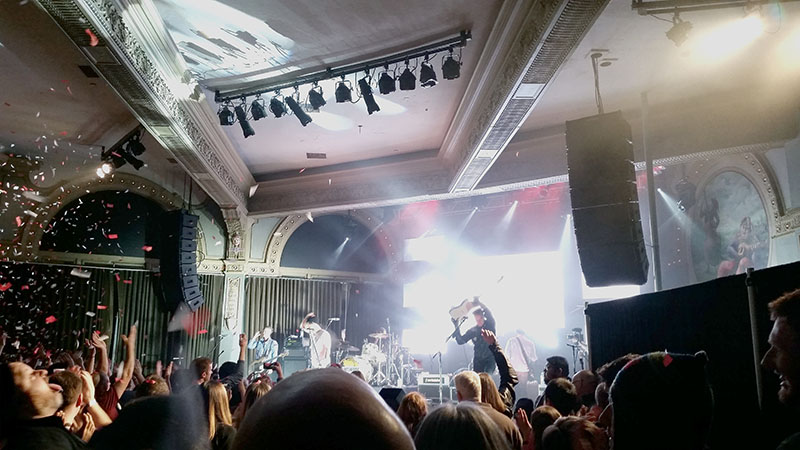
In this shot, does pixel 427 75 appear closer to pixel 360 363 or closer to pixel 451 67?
pixel 451 67

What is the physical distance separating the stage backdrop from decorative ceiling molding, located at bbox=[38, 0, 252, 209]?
14.9ft

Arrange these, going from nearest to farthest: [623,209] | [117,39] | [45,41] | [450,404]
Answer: [450,404] → [117,39] → [623,209] → [45,41]

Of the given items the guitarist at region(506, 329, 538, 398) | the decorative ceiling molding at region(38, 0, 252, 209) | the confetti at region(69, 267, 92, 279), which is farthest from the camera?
the guitarist at region(506, 329, 538, 398)

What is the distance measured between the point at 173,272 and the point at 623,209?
22.7 ft

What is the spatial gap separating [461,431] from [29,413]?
155cm

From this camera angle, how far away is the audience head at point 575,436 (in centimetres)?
193

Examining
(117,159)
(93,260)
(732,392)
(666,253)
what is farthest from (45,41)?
(666,253)

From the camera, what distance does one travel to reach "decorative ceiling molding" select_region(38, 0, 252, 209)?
4000mm

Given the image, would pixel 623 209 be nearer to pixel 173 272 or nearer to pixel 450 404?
pixel 450 404

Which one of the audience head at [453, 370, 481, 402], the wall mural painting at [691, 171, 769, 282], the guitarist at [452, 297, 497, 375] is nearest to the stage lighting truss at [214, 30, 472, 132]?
the guitarist at [452, 297, 497, 375]

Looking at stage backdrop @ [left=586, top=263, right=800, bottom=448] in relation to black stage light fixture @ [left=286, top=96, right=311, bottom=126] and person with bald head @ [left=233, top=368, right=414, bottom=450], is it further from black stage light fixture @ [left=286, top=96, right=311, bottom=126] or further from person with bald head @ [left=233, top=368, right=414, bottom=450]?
black stage light fixture @ [left=286, top=96, right=311, bottom=126]

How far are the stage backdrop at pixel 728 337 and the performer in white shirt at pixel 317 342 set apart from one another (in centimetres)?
825

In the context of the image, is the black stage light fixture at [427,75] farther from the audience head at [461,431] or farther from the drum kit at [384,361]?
the drum kit at [384,361]

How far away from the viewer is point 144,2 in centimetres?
436
